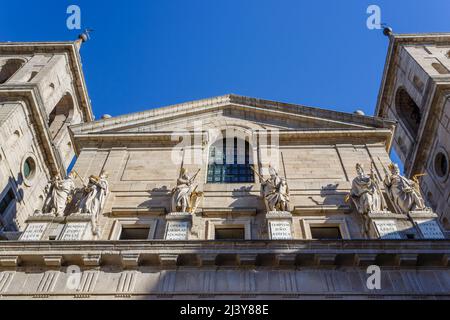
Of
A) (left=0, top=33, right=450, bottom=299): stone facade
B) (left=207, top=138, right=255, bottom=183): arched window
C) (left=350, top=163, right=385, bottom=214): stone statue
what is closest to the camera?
(left=0, top=33, right=450, bottom=299): stone facade

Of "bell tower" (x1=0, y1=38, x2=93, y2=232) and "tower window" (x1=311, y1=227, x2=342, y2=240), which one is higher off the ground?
"bell tower" (x1=0, y1=38, x2=93, y2=232)

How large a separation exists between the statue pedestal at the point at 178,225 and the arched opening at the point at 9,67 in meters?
24.2

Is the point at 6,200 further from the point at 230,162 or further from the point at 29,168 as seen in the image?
the point at 230,162

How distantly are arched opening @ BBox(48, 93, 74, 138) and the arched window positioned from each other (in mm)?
18470

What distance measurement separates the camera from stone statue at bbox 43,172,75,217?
14992mm

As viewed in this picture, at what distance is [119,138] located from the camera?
2016 cm

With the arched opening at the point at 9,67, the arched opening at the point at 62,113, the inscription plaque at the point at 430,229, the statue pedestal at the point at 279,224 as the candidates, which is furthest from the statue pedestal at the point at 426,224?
the arched opening at the point at 9,67

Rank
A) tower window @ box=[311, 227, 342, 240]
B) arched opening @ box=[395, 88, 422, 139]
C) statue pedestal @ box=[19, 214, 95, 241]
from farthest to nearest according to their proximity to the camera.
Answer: arched opening @ box=[395, 88, 422, 139] → tower window @ box=[311, 227, 342, 240] → statue pedestal @ box=[19, 214, 95, 241]

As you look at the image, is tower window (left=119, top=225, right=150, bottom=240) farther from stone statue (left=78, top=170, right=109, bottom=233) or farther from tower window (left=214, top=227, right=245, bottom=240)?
tower window (left=214, top=227, right=245, bottom=240)

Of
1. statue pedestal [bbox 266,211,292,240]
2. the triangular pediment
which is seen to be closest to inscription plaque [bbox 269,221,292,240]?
statue pedestal [bbox 266,211,292,240]

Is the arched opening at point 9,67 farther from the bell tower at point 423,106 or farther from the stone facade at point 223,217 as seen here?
the bell tower at point 423,106

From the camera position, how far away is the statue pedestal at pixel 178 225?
1380cm

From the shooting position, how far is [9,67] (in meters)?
33.3
